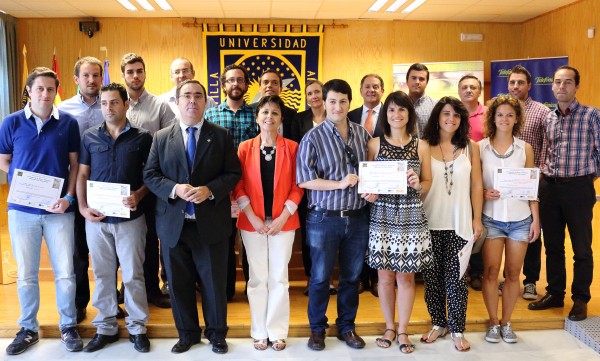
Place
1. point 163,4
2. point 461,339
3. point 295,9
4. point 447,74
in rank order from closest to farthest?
point 461,339, point 163,4, point 295,9, point 447,74

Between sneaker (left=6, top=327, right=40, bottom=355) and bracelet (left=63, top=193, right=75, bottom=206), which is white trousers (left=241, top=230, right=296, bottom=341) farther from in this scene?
sneaker (left=6, top=327, right=40, bottom=355)

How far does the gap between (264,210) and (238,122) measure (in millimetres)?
776

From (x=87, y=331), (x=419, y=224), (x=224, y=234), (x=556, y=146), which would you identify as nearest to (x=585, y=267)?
(x=556, y=146)

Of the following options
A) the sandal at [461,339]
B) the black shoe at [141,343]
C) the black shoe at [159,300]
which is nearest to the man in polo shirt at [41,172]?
the black shoe at [141,343]

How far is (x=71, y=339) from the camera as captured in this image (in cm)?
325

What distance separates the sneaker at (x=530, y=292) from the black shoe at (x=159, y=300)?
2719mm

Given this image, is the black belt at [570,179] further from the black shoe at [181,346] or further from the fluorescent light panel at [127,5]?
the fluorescent light panel at [127,5]

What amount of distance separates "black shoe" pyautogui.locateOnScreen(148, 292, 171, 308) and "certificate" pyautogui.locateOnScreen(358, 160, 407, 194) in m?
1.78

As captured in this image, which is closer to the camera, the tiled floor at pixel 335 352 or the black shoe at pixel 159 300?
the tiled floor at pixel 335 352

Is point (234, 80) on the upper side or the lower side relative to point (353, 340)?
upper

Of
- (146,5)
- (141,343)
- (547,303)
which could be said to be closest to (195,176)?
(141,343)

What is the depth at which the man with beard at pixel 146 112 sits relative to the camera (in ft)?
11.8

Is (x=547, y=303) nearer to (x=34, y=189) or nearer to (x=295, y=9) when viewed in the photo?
(x=34, y=189)

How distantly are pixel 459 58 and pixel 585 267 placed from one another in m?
5.47
